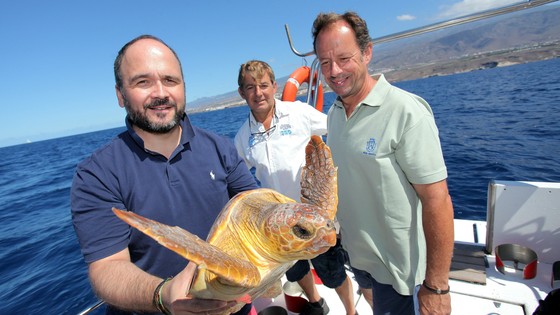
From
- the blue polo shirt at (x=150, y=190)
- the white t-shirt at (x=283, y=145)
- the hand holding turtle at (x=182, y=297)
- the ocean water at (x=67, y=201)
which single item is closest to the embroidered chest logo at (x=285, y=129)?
the white t-shirt at (x=283, y=145)

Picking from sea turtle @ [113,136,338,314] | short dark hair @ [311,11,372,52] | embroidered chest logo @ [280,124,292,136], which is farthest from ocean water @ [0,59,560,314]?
short dark hair @ [311,11,372,52]

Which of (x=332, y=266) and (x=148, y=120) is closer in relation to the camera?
(x=148, y=120)

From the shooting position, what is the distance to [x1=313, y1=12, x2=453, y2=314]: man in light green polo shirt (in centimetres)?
167

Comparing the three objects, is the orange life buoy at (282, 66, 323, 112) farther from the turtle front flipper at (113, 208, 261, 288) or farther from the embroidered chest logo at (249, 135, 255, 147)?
the turtle front flipper at (113, 208, 261, 288)

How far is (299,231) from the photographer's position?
1.47 metres

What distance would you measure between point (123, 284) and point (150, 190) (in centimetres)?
53

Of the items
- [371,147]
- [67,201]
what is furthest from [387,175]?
[67,201]

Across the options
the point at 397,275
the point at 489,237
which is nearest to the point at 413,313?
the point at 397,275

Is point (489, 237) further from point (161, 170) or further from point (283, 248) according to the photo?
point (161, 170)

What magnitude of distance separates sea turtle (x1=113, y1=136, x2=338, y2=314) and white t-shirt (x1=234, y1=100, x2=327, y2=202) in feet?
2.82

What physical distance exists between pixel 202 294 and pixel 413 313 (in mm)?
1647

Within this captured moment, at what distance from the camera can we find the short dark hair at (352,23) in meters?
1.89

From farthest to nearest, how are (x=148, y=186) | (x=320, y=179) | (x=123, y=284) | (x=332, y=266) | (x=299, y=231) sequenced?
(x=332, y=266)
(x=320, y=179)
(x=148, y=186)
(x=299, y=231)
(x=123, y=284)

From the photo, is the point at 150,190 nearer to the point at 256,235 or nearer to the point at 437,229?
the point at 256,235
